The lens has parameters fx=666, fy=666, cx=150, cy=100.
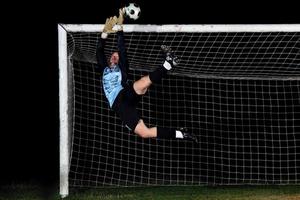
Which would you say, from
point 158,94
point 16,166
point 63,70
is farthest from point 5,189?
point 158,94

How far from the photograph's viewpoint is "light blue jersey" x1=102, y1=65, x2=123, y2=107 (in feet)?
26.3

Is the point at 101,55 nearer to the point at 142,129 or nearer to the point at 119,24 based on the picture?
the point at 119,24

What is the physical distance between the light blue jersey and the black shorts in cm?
8

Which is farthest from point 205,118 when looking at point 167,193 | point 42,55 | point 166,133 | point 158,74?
point 158,74

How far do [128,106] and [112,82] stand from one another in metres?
0.37

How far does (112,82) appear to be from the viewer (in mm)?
8047

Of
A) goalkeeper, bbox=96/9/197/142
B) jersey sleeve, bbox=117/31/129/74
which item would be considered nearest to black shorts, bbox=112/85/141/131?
goalkeeper, bbox=96/9/197/142

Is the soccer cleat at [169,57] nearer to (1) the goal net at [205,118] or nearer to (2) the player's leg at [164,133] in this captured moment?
(2) the player's leg at [164,133]

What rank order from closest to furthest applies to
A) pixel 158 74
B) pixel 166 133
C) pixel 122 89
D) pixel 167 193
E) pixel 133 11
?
pixel 158 74 < pixel 133 11 < pixel 166 133 < pixel 122 89 < pixel 167 193

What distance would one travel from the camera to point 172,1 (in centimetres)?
994

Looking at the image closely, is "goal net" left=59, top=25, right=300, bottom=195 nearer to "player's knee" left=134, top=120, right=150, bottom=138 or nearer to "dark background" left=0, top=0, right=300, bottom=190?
"dark background" left=0, top=0, right=300, bottom=190

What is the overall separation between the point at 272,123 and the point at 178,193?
2.75 metres

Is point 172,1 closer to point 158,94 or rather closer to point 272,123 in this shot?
point 158,94

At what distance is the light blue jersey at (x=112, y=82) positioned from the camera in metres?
8.02
